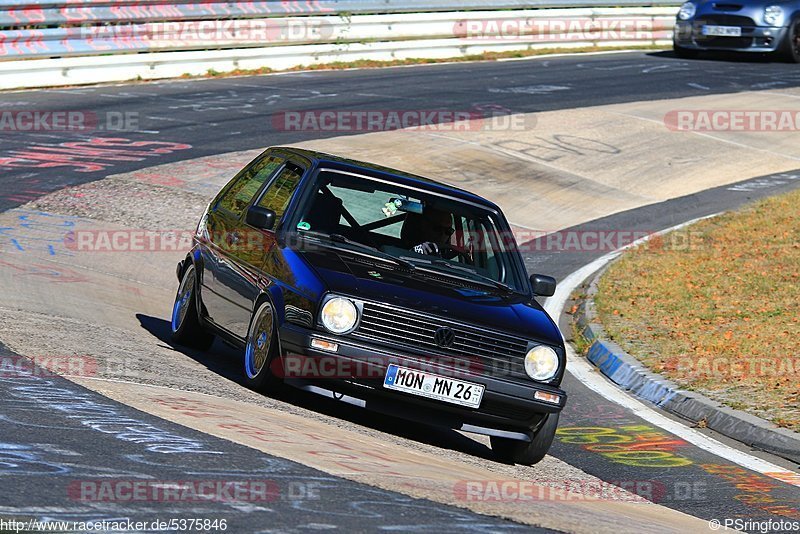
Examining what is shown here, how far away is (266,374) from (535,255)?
8.03 metres

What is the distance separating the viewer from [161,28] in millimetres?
23312

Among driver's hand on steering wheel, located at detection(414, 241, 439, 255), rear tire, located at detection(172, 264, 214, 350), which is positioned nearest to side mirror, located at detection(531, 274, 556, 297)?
driver's hand on steering wheel, located at detection(414, 241, 439, 255)

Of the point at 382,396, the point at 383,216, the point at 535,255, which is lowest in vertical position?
the point at 535,255

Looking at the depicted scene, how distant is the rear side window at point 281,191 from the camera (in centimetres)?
924

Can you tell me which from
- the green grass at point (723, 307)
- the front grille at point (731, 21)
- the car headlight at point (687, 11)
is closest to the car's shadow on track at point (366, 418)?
the green grass at point (723, 307)

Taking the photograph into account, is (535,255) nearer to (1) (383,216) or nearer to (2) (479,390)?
(1) (383,216)

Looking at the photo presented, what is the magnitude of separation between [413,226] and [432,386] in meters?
1.66

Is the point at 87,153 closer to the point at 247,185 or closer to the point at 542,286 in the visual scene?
the point at 247,185

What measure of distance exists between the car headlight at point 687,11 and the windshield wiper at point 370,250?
2130 cm

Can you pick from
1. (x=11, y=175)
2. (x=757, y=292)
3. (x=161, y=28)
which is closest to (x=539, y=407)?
(x=757, y=292)

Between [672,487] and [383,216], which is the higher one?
[383,216]

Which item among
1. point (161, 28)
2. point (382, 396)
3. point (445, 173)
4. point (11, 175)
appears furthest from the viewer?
point (161, 28)

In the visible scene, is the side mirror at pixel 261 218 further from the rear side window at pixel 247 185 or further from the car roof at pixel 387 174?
the rear side window at pixel 247 185

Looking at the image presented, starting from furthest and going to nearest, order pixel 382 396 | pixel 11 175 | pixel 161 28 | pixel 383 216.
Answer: pixel 161 28, pixel 11 175, pixel 383 216, pixel 382 396
